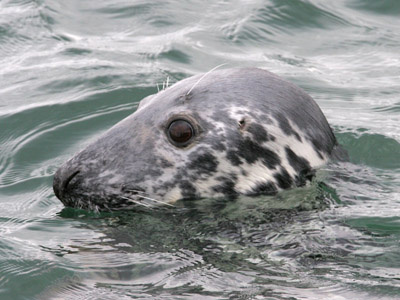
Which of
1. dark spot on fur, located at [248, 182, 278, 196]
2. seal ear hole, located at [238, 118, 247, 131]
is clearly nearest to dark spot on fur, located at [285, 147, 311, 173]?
dark spot on fur, located at [248, 182, 278, 196]

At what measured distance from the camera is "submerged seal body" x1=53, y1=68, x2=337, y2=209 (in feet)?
20.4

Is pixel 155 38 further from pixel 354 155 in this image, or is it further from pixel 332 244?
pixel 332 244

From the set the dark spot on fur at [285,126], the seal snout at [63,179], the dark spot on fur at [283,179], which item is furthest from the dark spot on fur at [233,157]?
the seal snout at [63,179]

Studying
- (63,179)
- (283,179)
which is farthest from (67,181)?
(283,179)

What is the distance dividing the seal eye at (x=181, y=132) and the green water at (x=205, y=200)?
46 cm

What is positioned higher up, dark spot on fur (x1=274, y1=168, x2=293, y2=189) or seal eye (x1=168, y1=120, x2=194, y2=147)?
seal eye (x1=168, y1=120, x2=194, y2=147)

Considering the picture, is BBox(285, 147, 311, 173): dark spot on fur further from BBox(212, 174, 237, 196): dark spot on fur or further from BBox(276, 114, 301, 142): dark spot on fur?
BBox(212, 174, 237, 196): dark spot on fur

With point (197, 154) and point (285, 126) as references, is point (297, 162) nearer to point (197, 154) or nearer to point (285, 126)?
point (285, 126)

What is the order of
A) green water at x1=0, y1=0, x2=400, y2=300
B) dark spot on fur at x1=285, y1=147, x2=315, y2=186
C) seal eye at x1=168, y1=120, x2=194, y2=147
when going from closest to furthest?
green water at x1=0, y1=0, x2=400, y2=300 < seal eye at x1=168, y1=120, x2=194, y2=147 < dark spot on fur at x1=285, y1=147, x2=315, y2=186

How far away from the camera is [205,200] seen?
6.25 meters

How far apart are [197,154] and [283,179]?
64 cm

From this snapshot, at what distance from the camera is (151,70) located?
10.7 metres

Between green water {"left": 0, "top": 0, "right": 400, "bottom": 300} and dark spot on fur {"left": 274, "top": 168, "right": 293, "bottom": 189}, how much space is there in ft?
0.19

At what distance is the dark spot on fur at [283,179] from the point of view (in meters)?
A: 6.25
